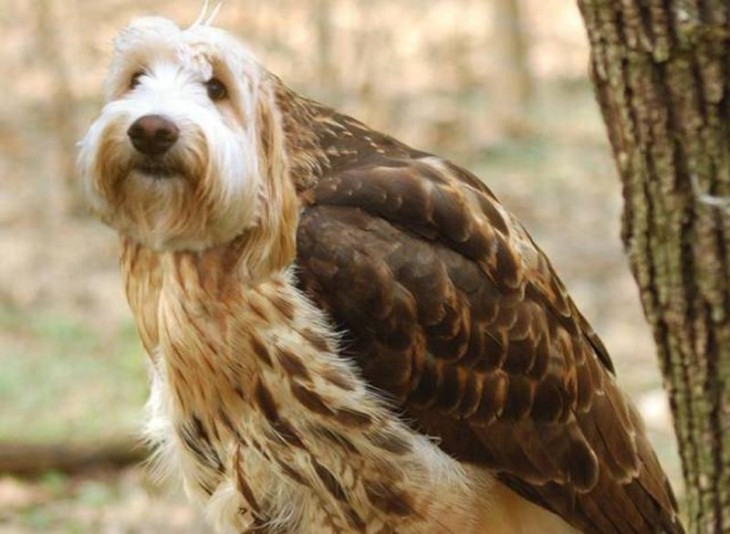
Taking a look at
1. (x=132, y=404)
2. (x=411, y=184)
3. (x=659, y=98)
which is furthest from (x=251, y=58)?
(x=132, y=404)

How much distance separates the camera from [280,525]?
311 centimetres

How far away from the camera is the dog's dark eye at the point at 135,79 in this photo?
250cm

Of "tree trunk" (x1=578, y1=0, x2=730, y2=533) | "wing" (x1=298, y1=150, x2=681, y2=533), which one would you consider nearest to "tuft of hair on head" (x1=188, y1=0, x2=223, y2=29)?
"wing" (x1=298, y1=150, x2=681, y2=533)

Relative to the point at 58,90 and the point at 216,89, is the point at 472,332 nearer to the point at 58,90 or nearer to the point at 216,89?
the point at 216,89

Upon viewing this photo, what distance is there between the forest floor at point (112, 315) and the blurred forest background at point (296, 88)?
0.05 feet

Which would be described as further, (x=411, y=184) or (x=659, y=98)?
(x=659, y=98)

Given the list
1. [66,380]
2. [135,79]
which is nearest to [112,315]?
[66,380]

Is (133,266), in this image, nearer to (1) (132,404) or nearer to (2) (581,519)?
(2) (581,519)

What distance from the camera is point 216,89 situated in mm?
2525

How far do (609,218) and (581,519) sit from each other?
308 inches

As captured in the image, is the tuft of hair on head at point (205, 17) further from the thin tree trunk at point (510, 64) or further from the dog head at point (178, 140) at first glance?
the thin tree trunk at point (510, 64)

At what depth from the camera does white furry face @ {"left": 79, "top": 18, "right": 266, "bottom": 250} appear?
241cm

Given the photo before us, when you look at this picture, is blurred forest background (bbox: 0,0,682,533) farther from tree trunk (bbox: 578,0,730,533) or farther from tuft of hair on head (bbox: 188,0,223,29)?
tuft of hair on head (bbox: 188,0,223,29)

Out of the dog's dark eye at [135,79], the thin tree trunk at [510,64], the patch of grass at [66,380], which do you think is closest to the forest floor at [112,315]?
the patch of grass at [66,380]
